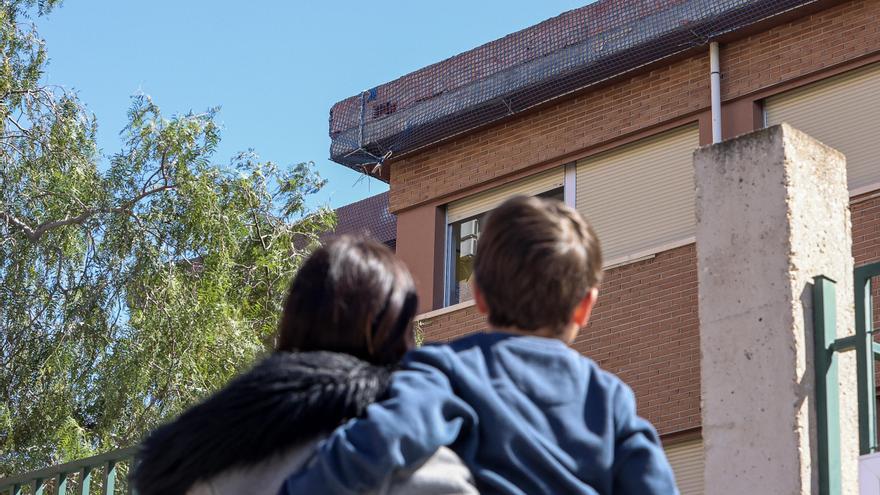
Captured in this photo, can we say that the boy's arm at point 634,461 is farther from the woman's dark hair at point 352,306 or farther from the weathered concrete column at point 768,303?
the weathered concrete column at point 768,303

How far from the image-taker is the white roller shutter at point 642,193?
1678cm

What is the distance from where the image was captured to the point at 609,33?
17.3m

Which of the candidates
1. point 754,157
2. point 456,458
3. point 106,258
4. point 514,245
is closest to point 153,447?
point 456,458

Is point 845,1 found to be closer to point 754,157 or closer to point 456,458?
point 754,157

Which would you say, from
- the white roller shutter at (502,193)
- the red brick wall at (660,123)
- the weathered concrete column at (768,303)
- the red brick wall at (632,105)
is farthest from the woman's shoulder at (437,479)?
the white roller shutter at (502,193)

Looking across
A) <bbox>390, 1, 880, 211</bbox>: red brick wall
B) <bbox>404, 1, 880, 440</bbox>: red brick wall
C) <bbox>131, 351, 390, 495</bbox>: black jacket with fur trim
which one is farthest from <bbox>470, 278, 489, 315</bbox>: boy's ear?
<bbox>390, 1, 880, 211</bbox>: red brick wall

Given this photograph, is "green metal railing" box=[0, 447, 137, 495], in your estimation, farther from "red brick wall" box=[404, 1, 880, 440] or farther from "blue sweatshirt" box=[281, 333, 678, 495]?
"red brick wall" box=[404, 1, 880, 440]

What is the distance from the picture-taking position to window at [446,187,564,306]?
1875cm

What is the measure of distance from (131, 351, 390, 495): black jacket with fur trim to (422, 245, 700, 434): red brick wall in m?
13.0

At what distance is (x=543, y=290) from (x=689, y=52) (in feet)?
47.6

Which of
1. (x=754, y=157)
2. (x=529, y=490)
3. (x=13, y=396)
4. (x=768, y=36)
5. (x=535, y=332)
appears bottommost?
(x=529, y=490)

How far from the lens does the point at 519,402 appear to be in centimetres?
282

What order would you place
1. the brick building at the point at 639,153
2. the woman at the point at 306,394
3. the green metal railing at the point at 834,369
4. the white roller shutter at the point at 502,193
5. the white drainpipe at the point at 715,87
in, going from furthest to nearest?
1. the white roller shutter at the point at 502,193
2. the white drainpipe at the point at 715,87
3. the brick building at the point at 639,153
4. the green metal railing at the point at 834,369
5. the woman at the point at 306,394

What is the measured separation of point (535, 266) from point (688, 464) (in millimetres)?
13035
